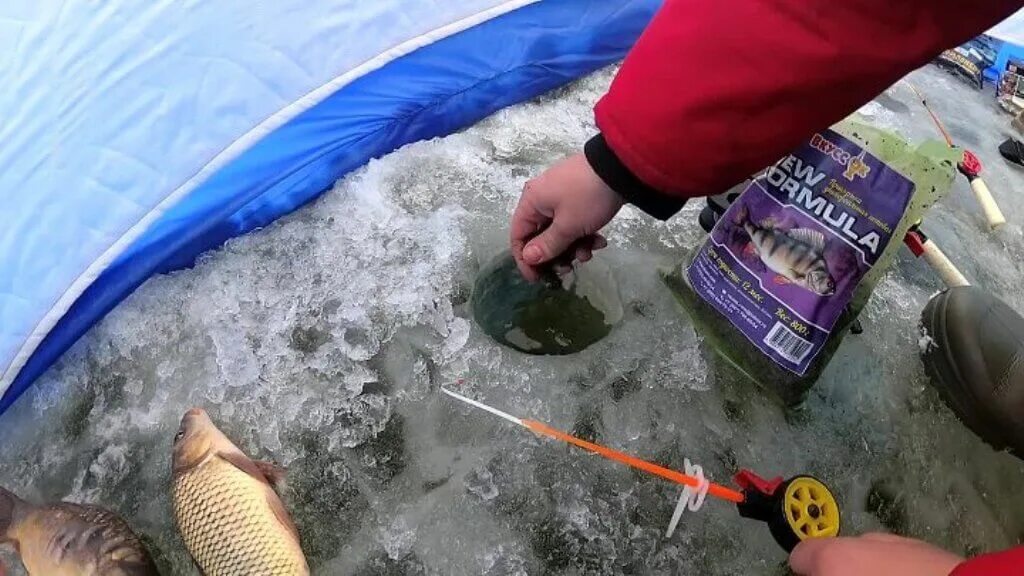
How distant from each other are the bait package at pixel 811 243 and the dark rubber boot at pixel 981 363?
220mm

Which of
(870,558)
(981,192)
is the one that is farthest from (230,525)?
(981,192)

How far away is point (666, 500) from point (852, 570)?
0.32 metres

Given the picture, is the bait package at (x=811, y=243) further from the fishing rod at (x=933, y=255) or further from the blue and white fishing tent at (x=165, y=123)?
the blue and white fishing tent at (x=165, y=123)

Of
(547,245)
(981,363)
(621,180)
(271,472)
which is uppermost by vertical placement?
(621,180)

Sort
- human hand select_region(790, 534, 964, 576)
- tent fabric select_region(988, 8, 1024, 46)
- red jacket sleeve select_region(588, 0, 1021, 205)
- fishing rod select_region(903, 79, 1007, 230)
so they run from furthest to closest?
tent fabric select_region(988, 8, 1024, 46) < fishing rod select_region(903, 79, 1007, 230) < human hand select_region(790, 534, 964, 576) < red jacket sleeve select_region(588, 0, 1021, 205)

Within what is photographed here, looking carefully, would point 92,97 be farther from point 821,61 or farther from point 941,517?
point 941,517

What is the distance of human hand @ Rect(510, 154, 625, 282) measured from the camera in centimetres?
105

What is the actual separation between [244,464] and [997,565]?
953 millimetres

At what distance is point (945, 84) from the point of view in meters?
2.21

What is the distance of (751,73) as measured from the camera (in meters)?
0.85

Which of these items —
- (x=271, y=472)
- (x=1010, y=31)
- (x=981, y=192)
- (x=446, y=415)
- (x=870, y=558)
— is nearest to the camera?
(x=870, y=558)

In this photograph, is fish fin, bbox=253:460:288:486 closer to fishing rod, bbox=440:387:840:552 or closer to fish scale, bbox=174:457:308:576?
fish scale, bbox=174:457:308:576

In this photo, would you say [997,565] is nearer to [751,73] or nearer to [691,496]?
[691,496]

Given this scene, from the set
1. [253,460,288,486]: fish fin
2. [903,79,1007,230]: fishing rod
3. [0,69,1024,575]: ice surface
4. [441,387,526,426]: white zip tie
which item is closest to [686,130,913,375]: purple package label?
[0,69,1024,575]: ice surface
